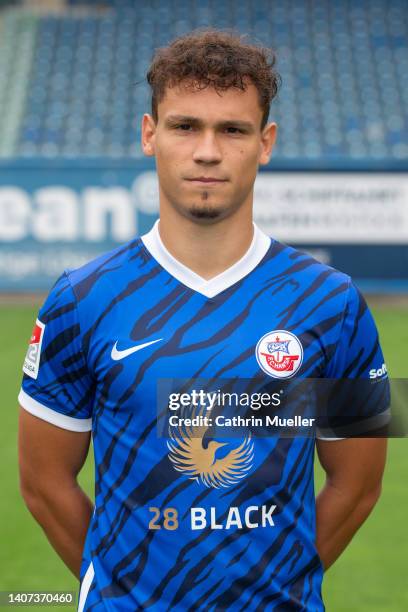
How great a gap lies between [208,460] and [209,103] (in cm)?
81

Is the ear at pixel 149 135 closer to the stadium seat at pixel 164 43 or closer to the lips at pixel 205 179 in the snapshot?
the lips at pixel 205 179

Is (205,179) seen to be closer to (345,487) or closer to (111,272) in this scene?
(111,272)

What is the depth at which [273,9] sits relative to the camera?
64.0 ft

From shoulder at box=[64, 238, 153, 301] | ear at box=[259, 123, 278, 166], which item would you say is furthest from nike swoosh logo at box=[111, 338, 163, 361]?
ear at box=[259, 123, 278, 166]

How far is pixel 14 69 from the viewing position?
18.5 meters

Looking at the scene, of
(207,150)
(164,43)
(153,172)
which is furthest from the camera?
(164,43)

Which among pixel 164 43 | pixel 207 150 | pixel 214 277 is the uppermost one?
pixel 164 43

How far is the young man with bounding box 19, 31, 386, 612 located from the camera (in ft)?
6.58

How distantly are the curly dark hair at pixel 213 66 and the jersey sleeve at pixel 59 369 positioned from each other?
0.52m

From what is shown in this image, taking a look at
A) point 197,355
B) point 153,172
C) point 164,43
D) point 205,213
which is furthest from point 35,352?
point 164,43

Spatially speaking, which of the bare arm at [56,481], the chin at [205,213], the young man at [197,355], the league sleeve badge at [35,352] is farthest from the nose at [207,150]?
the bare arm at [56,481]

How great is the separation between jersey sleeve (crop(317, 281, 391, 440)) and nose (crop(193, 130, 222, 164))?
462 mm

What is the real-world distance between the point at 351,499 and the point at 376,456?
5.3 inches

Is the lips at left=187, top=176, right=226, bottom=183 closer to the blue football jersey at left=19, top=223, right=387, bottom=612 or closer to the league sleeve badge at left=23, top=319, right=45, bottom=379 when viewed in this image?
the blue football jersey at left=19, top=223, right=387, bottom=612
